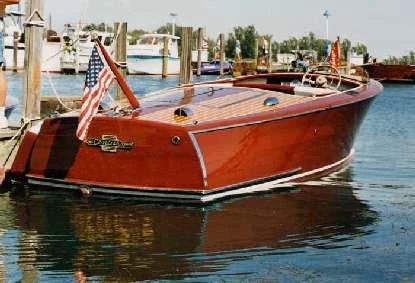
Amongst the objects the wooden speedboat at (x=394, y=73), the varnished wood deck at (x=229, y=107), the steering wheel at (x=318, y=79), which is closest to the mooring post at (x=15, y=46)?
the wooden speedboat at (x=394, y=73)

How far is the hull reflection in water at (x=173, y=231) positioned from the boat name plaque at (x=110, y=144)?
0.73 meters

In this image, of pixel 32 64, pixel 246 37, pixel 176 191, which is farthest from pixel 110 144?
pixel 246 37

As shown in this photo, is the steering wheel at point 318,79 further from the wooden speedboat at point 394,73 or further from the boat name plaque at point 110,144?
the wooden speedboat at point 394,73

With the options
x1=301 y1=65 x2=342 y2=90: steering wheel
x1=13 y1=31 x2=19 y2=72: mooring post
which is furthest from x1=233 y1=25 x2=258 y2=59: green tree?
x1=301 y1=65 x2=342 y2=90: steering wheel

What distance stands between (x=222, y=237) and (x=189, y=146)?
1618 millimetres

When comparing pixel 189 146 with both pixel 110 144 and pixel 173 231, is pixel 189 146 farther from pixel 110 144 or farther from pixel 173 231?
pixel 173 231

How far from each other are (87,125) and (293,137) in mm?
3005

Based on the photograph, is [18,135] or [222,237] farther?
[18,135]

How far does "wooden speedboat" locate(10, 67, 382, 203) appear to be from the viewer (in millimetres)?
10891

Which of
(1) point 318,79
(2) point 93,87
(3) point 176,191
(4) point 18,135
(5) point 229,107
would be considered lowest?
(3) point 176,191

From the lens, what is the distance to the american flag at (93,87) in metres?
10.9

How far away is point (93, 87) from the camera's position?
1111 cm

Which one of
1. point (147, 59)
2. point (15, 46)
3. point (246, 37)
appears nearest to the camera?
point (15, 46)

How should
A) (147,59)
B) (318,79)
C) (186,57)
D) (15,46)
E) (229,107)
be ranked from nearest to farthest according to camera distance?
1. (229,107)
2. (318,79)
3. (186,57)
4. (15,46)
5. (147,59)
